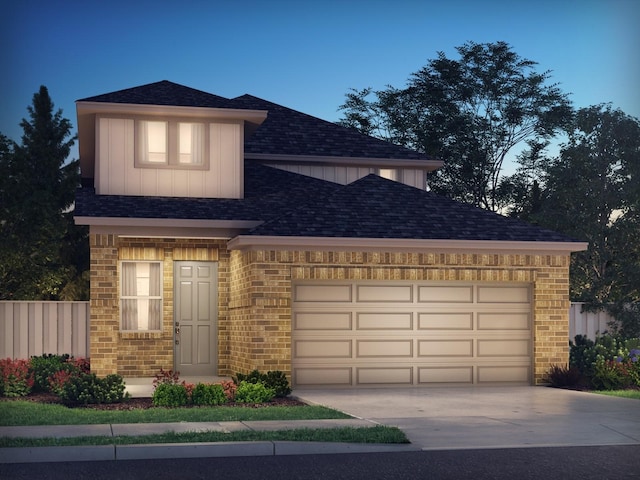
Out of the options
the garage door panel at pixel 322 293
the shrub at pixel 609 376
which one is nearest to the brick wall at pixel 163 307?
the garage door panel at pixel 322 293

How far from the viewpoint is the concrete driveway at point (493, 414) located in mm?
13169

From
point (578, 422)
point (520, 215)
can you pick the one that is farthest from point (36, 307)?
point (520, 215)

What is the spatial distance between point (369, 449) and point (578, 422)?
13.5ft

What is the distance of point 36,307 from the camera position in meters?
24.1

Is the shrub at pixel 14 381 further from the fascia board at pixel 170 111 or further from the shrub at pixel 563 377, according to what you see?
the shrub at pixel 563 377

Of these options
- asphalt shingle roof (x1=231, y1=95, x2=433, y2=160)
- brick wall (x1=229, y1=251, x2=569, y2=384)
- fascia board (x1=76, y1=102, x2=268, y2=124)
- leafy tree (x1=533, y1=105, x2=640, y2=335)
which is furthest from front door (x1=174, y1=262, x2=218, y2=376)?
leafy tree (x1=533, y1=105, x2=640, y2=335)

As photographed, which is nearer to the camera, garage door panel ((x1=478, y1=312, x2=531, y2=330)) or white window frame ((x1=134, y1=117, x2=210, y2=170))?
garage door panel ((x1=478, y1=312, x2=531, y2=330))

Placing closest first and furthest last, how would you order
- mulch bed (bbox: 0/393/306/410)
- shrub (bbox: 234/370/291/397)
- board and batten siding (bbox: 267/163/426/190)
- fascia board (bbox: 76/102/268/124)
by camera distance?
mulch bed (bbox: 0/393/306/410) → shrub (bbox: 234/370/291/397) → fascia board (bbox: 76/102/268/124) → board and batten siding (bbox: 267/163/426/190)

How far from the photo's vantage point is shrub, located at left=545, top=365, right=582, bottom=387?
21.3 meters

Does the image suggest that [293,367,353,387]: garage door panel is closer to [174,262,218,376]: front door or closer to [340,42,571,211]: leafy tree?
[174,262,218,376]: front door

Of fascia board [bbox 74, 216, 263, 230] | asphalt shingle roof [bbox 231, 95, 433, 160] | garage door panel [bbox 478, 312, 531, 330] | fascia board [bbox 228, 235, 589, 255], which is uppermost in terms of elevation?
asphalt shingle roof [bbox 231, 95, 433, 160]

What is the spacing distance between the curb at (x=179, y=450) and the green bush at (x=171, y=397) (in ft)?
15.9

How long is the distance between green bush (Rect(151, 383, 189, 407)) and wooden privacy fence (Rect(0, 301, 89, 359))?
25.4 feet

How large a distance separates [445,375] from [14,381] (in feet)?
28.3
